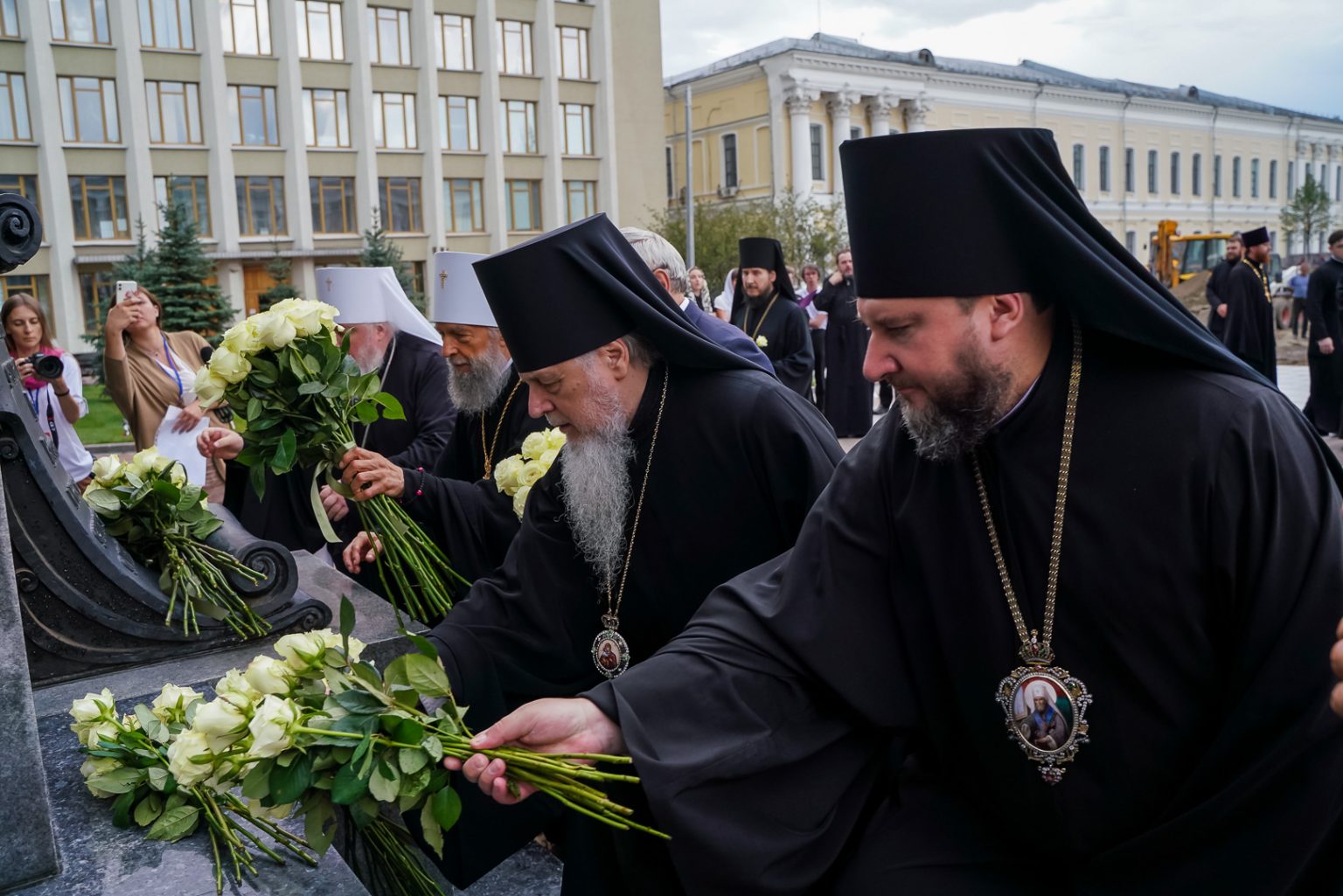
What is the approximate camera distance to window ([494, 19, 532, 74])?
3969 cm

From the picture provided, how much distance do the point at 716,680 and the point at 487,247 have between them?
127 ft

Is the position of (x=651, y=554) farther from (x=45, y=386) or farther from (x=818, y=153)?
(x=818, y=153)

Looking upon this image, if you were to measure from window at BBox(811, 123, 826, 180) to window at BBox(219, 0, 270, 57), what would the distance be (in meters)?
22.1

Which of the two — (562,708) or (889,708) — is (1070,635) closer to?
(889,708)

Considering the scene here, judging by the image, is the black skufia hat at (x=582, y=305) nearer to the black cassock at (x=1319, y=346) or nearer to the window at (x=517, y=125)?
the black cassock at (x=1319, y=346)

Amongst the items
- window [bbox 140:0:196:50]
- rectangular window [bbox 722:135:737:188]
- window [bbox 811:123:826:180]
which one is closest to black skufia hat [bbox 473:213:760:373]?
window [bbox 140:0:196:50]

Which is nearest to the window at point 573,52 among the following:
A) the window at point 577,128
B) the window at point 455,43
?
the window at point 577,128

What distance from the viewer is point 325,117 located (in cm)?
3725

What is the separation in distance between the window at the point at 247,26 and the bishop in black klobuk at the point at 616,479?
118 feet

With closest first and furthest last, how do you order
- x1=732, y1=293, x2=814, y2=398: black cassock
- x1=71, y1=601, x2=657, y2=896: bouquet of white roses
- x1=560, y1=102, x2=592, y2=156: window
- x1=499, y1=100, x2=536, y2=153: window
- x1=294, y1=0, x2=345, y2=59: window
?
x1=71, y1=601, x2=657, y2=896: bouquet of white roses → x1=732, y1=293, x2=814, y2=398: black cassock → x1=294, y1=0, x2=345, y2=59: window → x1=499, y1=100, x2=536, y2=153: window → x1=560, y1=102, x2=592, y2=156: window

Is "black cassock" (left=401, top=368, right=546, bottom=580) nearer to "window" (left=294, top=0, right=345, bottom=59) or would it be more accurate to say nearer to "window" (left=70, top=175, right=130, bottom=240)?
"window" (left=70, top=175, right=130, bottom=240)

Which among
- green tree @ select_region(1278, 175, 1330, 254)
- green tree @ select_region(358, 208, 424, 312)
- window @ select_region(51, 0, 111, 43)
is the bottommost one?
green tree @ select_region(358, 208, 424, 312)

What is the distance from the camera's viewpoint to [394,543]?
3.80 meters

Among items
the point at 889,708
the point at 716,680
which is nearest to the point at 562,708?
the point at 716,680
